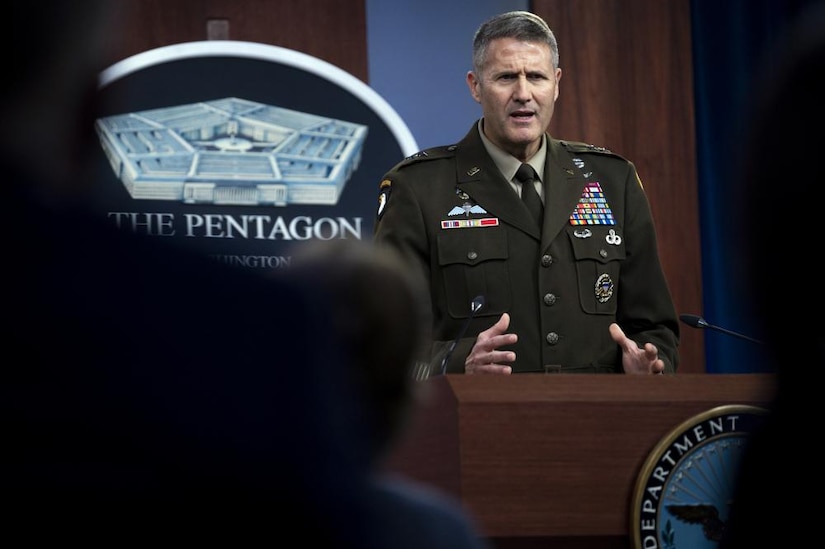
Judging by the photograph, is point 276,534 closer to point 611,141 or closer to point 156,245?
point 156,245

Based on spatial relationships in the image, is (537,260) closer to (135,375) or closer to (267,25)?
(267,25)

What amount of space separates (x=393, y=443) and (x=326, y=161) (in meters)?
3.96

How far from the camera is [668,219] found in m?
5.18

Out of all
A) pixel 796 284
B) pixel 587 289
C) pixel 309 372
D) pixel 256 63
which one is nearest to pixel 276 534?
pixel 309 372

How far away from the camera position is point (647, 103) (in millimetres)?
5164

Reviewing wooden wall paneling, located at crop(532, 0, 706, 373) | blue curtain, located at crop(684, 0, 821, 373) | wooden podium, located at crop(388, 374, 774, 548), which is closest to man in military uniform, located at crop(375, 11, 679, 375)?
wooden podium, located at crop(388, 374, 774, 548)

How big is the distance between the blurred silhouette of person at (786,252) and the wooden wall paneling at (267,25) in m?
4.15

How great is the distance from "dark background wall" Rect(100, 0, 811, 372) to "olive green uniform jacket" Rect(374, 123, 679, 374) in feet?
4.92

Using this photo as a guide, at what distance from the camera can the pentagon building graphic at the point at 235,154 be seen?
14.2 feet

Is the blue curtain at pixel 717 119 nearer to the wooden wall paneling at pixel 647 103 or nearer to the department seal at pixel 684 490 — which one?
the wooden wall paneling at pixel 647 103

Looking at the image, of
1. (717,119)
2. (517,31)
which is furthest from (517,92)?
(717,119)

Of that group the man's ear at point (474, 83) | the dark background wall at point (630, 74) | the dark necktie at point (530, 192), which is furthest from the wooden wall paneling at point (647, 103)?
the dark necktie at point (530, 192)

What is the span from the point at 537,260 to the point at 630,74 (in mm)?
2027

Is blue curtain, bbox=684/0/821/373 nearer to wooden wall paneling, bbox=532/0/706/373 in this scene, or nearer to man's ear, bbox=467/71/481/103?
wooden wall paneling, bbox=532/0/706/373
